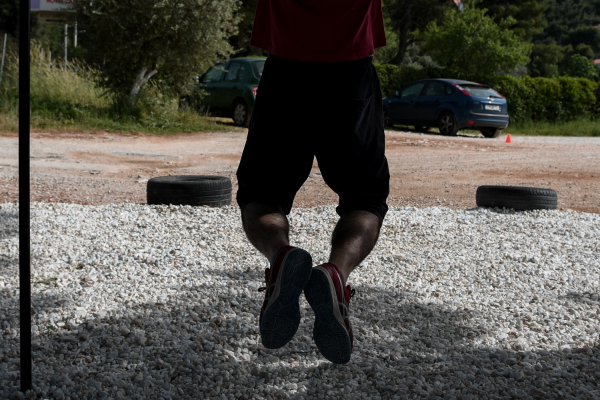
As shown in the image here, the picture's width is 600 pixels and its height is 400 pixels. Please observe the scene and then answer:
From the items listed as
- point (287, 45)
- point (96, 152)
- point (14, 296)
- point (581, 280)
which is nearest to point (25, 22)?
point (287, 45)

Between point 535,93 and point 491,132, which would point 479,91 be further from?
point 535,93

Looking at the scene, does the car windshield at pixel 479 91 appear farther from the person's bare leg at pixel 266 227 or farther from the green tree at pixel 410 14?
the green tree at pixel 410 14

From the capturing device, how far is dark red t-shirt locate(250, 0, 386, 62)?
2.60m

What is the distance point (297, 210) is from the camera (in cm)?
614

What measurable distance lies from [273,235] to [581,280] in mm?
2595

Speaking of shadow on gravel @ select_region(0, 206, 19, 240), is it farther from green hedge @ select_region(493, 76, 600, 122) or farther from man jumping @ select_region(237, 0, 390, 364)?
green hedge @ select_region(493, 76, 600, 122)

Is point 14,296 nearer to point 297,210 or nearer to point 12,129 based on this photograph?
point 297,210

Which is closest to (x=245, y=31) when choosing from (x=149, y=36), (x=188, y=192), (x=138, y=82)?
(x=138, y=82)

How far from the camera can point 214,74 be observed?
16.7 meters

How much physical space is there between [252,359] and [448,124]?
49.1 ft

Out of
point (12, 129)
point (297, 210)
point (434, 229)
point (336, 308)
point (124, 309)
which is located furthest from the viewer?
point (12, 129)

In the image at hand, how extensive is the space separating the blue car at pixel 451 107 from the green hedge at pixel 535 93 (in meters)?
3.45

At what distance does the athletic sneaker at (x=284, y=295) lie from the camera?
7.42 feet

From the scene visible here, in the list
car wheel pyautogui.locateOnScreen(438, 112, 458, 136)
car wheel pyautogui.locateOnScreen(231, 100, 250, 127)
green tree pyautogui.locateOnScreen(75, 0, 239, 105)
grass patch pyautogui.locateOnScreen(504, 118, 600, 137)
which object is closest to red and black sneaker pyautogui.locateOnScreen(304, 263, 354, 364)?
green tree pyautogui.locateOnScreen(75, 0, 239, 105)
